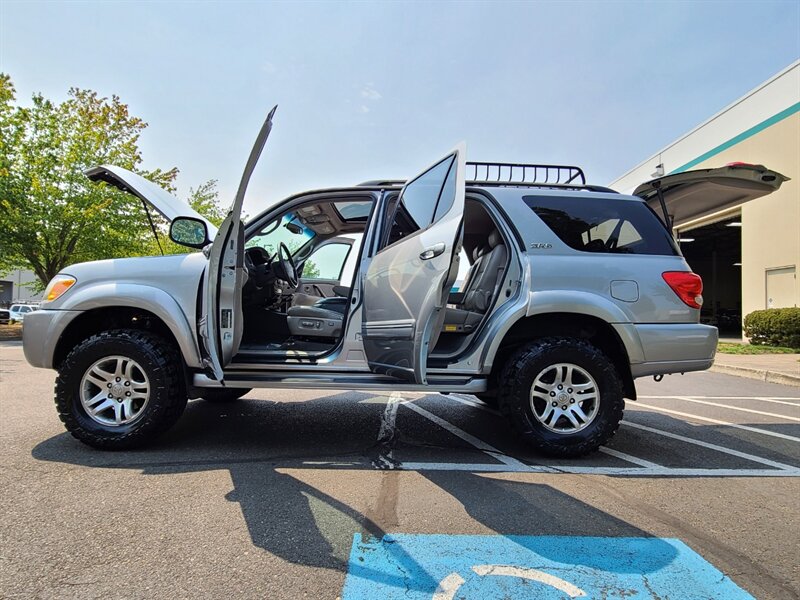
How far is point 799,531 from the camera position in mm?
2605

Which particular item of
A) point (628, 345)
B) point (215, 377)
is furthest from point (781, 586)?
point (215, 377)

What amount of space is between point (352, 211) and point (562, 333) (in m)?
2.40

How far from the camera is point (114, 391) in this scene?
367cm

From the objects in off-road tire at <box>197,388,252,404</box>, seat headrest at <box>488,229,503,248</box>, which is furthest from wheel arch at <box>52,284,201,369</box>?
seat headrest at <box>488,229,503,248</box>

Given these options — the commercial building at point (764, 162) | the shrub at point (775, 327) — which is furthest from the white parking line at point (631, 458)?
the shrub at point (775, 327)

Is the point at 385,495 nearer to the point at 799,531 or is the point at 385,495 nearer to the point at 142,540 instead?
the point at 142,540

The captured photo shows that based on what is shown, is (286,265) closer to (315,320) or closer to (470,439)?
(315,320)

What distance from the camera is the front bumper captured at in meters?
3.73

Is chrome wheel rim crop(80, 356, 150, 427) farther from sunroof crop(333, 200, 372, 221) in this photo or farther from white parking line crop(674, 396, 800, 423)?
white parking line crop(674, 396, 800, 423)

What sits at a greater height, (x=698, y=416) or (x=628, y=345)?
(x=628, y=345)

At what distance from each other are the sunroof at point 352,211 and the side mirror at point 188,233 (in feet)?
4.43

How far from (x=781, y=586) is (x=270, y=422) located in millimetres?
3907

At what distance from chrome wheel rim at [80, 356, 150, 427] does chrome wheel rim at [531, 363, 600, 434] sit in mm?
2972

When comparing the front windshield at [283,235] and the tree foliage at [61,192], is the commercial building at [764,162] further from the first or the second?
the tree foliage at [61,192]
